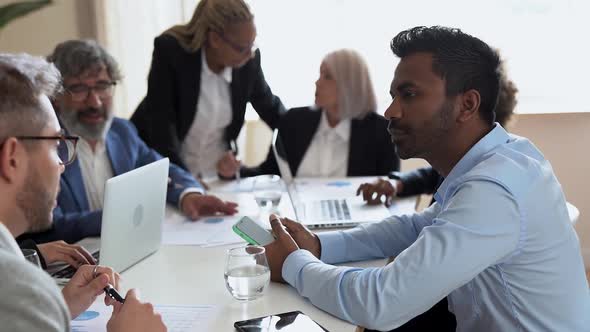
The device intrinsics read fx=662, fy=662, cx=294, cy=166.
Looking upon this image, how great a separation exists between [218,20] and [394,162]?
3.15 ft

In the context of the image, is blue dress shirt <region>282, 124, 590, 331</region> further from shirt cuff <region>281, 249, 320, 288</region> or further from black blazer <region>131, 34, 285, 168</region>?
black blazer <region>131, 34, 285, 168</region>

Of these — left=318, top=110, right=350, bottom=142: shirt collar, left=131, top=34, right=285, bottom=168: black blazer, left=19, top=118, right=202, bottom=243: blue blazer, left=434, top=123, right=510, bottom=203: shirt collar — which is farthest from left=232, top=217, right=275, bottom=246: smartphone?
left=318, top=110, right=350, bottom=142: shirt collar

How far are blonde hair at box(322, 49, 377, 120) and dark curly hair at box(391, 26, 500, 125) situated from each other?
1.48 metres

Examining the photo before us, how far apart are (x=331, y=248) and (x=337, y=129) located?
140 cm

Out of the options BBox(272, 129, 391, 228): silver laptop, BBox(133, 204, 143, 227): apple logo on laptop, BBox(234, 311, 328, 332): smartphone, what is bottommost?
BBox(272, 129, 391, 228): silver laptop

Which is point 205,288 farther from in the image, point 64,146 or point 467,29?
point 467,29

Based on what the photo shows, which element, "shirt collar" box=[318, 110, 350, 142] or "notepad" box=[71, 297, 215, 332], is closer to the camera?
"notepad" box=[71, 297, 215, 332]

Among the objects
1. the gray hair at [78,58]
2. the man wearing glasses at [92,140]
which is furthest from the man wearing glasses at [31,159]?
the gray hair at [78,58]

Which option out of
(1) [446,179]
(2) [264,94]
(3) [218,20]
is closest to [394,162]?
(2) [264,94]

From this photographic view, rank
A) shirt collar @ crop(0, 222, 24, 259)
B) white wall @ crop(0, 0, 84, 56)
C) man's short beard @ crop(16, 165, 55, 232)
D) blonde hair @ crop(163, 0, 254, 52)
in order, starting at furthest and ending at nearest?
white wall @ crop(0, 0, 84, 56), blonde hair @ crop(163, 0, 254, 52), man's short beard @ crop(16, 165, 55, 232), shirt collar @ crop(0, 222, 24, 259)

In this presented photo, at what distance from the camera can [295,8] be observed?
361 cm

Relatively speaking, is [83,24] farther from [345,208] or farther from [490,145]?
[490,145]

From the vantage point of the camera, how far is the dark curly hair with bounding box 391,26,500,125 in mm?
1354

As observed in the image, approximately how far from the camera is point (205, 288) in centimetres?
149
